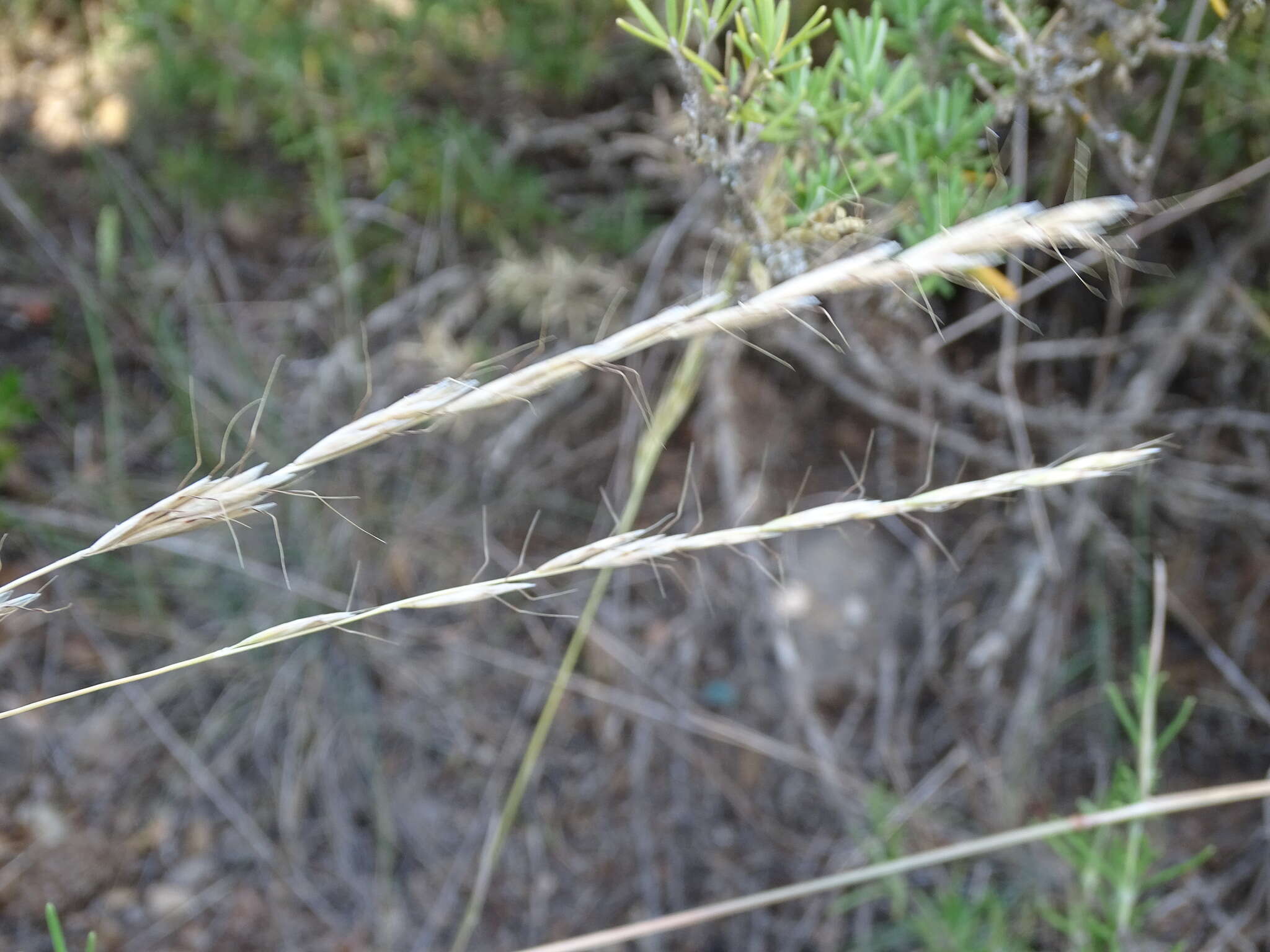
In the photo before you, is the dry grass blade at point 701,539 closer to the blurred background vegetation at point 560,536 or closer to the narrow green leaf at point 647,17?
the narrow green leaf at point 647,17

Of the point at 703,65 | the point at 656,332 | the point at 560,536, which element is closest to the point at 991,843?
the point at 656,332

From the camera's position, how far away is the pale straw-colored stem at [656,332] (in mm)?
478

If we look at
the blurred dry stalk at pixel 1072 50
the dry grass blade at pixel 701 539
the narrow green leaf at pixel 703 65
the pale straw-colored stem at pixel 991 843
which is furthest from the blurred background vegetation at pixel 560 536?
the dry grass blade at pixel 701 539

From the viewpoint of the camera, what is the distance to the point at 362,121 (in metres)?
1.61

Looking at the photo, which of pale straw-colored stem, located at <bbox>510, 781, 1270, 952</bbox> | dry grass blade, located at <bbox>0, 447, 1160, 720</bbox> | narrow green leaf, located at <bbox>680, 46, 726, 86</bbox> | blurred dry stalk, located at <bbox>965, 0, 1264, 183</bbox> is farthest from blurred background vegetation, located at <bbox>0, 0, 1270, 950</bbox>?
dry grass blade, located at <bbox>0, 447, 1160, 720</bbox>

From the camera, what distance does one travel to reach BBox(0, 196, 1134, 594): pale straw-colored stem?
1.57ft

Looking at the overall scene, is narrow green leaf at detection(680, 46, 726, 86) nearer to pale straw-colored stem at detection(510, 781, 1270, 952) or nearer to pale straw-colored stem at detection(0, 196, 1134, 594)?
pale straw-colored stem at detection(0, 196, 1134, 594)

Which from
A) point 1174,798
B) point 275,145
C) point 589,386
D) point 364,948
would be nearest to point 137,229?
point 275,145

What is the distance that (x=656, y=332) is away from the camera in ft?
1.70

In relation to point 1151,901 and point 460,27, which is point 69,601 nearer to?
point 460,27

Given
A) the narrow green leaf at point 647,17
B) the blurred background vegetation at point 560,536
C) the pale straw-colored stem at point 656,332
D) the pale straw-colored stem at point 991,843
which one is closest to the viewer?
the pale straw-colored stem at point 656,332

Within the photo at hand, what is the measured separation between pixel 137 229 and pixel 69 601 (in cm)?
73

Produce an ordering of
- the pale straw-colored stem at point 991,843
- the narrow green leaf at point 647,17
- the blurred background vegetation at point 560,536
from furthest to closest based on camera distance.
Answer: the blurred background vegetation at point 560,536 → the pale straw-colored stem at point 991,843 → the narrow green leaf at point 647,17

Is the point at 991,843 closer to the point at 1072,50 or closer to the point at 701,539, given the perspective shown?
the point at 701,539
